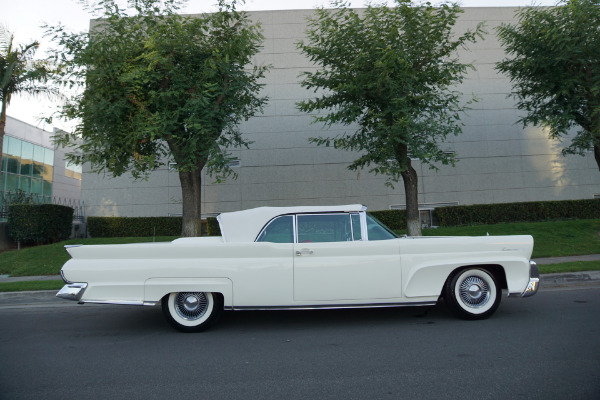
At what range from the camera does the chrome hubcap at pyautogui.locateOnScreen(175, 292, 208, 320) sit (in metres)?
5.06

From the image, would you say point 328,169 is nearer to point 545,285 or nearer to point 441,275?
point 545,285

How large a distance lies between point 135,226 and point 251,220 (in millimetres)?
13017

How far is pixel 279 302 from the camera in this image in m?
4.96

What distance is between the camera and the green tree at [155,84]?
33.3 feet

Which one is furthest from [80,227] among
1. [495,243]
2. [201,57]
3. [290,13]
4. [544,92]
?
[544,92]

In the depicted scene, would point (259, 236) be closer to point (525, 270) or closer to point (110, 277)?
point (110, 277)

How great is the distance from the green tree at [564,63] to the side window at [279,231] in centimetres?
1037

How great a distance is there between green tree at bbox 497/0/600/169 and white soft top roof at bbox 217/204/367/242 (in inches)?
391

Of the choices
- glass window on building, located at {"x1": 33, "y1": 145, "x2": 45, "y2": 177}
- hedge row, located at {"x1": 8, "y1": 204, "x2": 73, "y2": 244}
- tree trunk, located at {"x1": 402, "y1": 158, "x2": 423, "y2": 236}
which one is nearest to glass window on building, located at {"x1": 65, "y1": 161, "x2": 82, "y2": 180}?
glass window on building, located at {"x1": 33, "y1": 145, "x2": 45, "y2": 177}

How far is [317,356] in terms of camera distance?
4.02 meters

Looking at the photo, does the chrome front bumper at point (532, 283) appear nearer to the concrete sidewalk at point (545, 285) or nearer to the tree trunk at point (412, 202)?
the concrete sidewalk at point (545, 285)

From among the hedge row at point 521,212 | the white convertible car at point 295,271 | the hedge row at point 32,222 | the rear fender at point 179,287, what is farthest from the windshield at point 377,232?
the hedge row at point 32,222

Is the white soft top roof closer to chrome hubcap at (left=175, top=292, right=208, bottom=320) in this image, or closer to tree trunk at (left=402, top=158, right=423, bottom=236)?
chrome hubcap at (left=175, top=292, right=208, bottom=320)

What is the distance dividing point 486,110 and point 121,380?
18974mm
